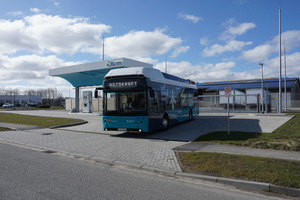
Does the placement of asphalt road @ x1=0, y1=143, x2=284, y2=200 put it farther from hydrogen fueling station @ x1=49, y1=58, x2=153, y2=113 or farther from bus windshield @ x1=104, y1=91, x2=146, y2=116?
hydrogen fueling station @ x1=49, y1=58, x2=153, y2=113

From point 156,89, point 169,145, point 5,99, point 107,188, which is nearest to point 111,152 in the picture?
point 169,145

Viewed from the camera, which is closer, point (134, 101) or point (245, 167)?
point (245, 167)

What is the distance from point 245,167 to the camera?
578 cm

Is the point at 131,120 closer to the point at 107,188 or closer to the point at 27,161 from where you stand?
the point at 27,161

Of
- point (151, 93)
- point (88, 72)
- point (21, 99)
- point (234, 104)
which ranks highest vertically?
point (88, 72)

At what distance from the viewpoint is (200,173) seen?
18.9ft

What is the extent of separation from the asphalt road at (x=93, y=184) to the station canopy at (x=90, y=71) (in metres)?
16.9

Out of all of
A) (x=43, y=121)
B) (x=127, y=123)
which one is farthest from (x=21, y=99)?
(x=127, y=123)

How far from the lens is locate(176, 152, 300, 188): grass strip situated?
16.5 ft

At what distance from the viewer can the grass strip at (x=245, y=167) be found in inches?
198

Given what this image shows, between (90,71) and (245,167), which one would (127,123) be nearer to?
(245,167)

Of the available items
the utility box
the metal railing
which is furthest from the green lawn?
the utility box

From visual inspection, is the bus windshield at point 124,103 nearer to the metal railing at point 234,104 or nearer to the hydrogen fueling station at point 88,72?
the hydrogen fueling station at point 88,72

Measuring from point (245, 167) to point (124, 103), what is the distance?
22.4ft
